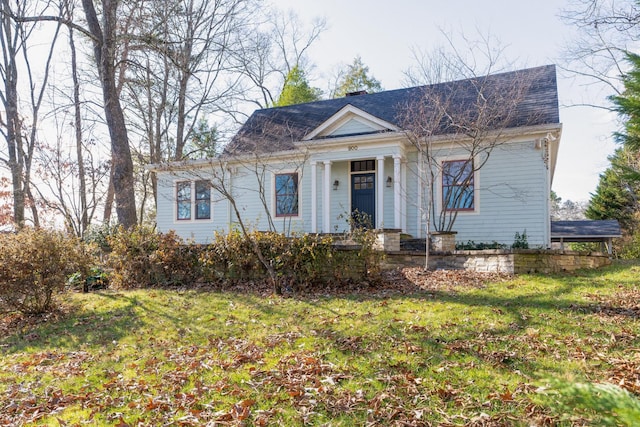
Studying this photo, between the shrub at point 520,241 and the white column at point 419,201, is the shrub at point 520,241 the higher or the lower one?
the lower one

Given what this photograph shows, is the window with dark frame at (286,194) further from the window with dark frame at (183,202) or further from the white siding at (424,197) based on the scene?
the window with dark frame at (183,202)

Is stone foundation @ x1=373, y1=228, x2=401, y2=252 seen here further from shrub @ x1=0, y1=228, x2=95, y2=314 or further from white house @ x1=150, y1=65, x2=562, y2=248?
shrub @ x1=0, y1=228, x2=95, y2=314

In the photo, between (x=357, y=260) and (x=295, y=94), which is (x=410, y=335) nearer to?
(x=357, y=260)

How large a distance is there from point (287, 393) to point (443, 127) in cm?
978

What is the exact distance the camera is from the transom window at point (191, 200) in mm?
15070

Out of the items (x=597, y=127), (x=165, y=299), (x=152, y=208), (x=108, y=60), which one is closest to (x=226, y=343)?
(x=165, y=299)

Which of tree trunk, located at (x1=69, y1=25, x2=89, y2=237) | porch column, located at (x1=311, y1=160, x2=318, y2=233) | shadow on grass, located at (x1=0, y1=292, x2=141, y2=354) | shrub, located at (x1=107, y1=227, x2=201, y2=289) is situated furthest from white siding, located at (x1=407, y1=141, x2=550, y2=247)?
tree trunk, located at (x1=69, y1=25, x2=89, y2=237)

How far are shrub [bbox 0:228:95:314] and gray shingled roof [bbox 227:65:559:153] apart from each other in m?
5.85

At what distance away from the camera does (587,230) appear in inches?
666

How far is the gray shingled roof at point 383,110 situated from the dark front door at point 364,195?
1894mm

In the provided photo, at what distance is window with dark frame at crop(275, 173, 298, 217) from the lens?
13836 millimetres

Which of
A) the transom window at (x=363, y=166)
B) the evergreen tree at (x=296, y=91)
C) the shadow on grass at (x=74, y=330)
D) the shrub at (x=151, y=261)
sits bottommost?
the shadow on grass at (x=74, y=330)

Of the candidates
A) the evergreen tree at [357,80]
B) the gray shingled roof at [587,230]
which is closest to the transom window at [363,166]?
the gray shingled roof at [587,230]

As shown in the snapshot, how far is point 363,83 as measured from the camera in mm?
27203
